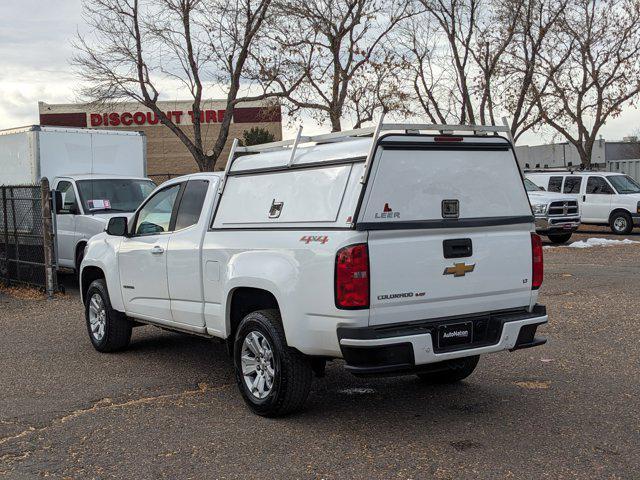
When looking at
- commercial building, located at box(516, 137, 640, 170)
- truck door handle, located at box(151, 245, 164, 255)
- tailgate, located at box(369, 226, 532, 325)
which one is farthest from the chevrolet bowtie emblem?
commercial building, located at box(516, 137, 640, 170)

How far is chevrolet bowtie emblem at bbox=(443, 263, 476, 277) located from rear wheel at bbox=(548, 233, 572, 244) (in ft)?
55.8

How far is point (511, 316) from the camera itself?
5.82 meters

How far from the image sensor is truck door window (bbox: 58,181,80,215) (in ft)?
45.5

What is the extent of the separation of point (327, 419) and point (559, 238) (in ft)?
57.6

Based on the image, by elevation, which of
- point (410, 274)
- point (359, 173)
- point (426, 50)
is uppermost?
point (426, 50)

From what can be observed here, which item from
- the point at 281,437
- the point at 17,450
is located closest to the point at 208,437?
the point at 281,437

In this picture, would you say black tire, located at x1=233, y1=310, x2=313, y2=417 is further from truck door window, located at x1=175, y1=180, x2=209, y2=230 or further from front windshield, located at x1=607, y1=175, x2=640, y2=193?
front windshield, located at x1=607, y1=175, x2=640, y2=193

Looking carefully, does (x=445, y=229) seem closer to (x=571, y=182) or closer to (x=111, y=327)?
(x=111, y=327)

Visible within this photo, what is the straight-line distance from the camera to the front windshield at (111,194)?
45.6 feet

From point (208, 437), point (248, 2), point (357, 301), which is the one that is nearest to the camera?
point (357, 301)

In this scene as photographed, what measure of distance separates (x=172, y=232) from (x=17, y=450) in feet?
8.12

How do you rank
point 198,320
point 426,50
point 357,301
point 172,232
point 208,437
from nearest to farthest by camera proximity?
point 357,301 → point 208,437 → point 198,320 → point 172,232 → point 426,50

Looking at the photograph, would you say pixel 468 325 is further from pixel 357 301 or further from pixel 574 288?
pixel 574 288

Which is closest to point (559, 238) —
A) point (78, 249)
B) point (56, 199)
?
point (78, 249)
